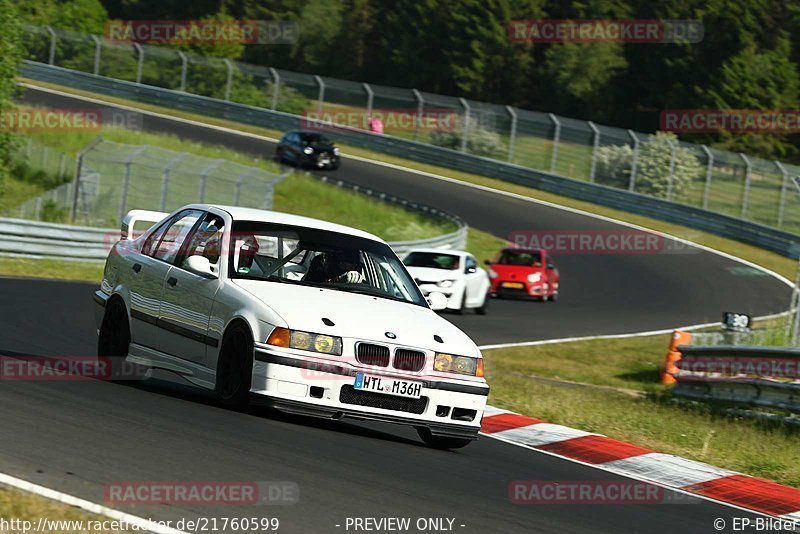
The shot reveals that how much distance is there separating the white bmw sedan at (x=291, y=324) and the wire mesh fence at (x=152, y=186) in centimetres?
1677

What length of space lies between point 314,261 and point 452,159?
40.8 metres

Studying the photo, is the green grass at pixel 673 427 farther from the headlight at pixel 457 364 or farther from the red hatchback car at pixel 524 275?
the red hatchback car at pixel 524 275

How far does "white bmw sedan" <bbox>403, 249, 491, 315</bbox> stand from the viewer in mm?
24766

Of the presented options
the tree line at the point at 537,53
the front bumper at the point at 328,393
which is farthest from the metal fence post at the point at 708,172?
the front bumper at the point at 328,393

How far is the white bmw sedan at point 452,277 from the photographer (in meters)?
24.8

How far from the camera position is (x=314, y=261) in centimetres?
944

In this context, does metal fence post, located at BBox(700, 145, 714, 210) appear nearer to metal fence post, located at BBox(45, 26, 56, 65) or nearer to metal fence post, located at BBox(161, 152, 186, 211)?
metal fence post, located at BBox(161, 152, 186, 211)

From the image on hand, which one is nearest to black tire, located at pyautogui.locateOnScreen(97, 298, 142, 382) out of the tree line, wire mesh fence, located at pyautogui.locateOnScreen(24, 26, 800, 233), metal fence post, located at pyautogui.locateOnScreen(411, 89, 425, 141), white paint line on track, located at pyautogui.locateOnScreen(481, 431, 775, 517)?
white paint line on track, located at pyautogui.locateOnScreen(481, 431, 775, 517)

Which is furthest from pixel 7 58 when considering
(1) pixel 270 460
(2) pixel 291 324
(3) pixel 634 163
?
(1) pixel 270 460

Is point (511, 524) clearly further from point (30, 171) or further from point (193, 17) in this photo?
point (193, 17)

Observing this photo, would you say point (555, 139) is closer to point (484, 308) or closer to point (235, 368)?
point (484, 308)

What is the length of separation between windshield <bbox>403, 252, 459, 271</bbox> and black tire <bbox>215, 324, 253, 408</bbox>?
16.5 m

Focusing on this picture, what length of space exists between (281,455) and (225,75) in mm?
49009

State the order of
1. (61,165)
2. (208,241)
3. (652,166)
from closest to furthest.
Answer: (208,241) < (61,165) < (652,166)
